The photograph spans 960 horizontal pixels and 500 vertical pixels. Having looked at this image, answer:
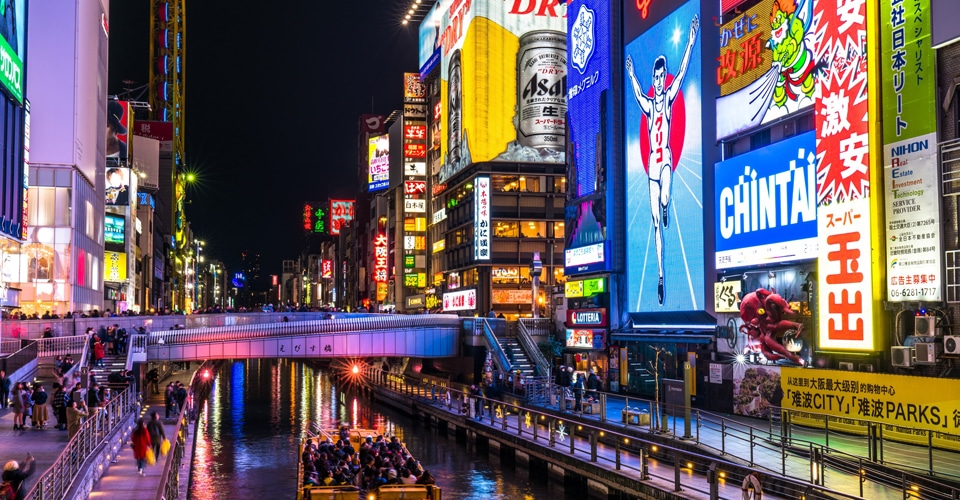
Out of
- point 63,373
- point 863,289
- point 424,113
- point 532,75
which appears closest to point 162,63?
point 424,113

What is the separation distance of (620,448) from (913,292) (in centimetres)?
1033

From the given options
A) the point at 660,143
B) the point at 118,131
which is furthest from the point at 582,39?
the point at 118,131

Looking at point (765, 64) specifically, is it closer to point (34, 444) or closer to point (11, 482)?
point (34, 444)

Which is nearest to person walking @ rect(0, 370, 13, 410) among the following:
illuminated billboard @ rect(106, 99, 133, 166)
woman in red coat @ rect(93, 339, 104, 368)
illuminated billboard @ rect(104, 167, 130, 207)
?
woman in red coat @ rect(93, 339, 104, 368)

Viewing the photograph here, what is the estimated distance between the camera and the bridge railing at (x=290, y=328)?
187 ft

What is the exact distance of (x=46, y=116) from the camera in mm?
76688

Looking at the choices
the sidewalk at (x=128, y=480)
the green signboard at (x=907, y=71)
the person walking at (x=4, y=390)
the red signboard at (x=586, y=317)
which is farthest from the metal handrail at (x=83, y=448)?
the red signboard at (x=586, y=317)

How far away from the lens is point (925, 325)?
98.3ft

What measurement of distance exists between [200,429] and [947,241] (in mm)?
39233

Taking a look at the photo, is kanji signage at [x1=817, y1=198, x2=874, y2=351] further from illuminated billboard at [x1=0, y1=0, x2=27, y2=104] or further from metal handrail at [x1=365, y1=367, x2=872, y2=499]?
illuminated billboard at [x1=0, y1=0, x2=27, y2=104]

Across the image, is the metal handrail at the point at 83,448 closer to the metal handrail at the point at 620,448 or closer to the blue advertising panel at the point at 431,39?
the metal handrail at the point at 620,448

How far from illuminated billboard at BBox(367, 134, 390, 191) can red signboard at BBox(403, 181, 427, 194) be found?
14.9m

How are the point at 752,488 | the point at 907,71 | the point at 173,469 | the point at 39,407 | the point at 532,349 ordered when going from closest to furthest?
1. the point at 752,488
2. the point at 173,469
3. the point at 907,71
4. the point at 39,407
5. the point at 532,349

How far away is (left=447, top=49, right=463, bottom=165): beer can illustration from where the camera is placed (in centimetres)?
10269
